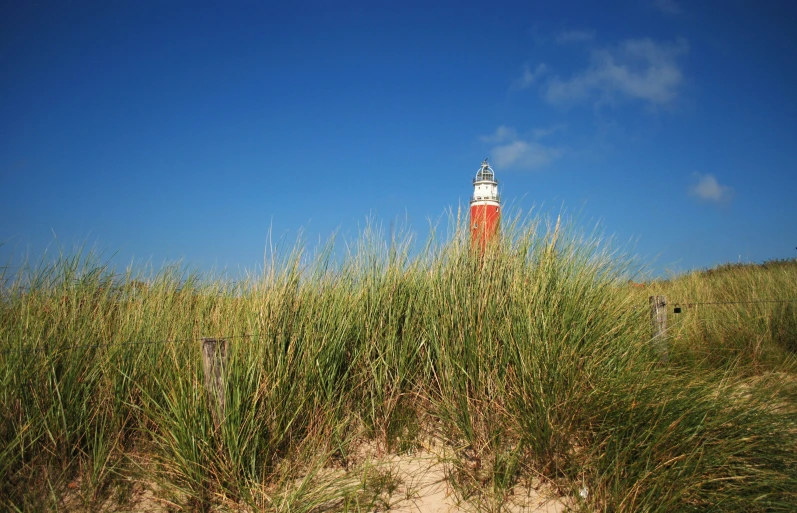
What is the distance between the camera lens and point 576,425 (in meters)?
2.41

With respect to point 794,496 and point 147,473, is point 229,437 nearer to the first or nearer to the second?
point 147,473

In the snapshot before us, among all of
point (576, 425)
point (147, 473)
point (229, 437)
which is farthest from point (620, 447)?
point (147, 473)

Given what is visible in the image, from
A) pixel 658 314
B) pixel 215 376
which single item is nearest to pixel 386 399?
pixel 215 376

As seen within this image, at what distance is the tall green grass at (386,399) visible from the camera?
223cm

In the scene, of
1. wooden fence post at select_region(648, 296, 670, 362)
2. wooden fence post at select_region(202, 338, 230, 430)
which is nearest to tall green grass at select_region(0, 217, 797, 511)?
wooden fence post at select_region(202, 338, 230, 430)

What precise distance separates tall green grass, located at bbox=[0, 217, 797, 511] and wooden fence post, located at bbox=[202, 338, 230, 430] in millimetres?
43

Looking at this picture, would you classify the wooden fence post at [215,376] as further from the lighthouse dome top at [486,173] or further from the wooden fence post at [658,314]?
the lighthouse dome top at [486,173]

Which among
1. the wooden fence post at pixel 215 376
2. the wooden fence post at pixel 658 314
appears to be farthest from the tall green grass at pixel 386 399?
the wooden fence post at pixel 658 314

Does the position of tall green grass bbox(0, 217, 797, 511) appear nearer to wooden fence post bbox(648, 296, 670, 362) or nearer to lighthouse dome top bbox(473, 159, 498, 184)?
wooden fence post bbox(648, 296, 670, 362)

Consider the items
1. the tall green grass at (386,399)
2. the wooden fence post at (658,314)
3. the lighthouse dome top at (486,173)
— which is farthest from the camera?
the lighthouse dome top at (486,173)

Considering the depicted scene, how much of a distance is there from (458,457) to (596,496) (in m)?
0.72

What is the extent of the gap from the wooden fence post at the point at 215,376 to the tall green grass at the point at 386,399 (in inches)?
1.7

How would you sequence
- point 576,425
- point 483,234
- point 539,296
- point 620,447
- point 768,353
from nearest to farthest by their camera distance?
point 620,447 < point 576,425 < point 539,296 < point 483,234 < point 768,353

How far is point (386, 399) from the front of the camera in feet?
10.1
